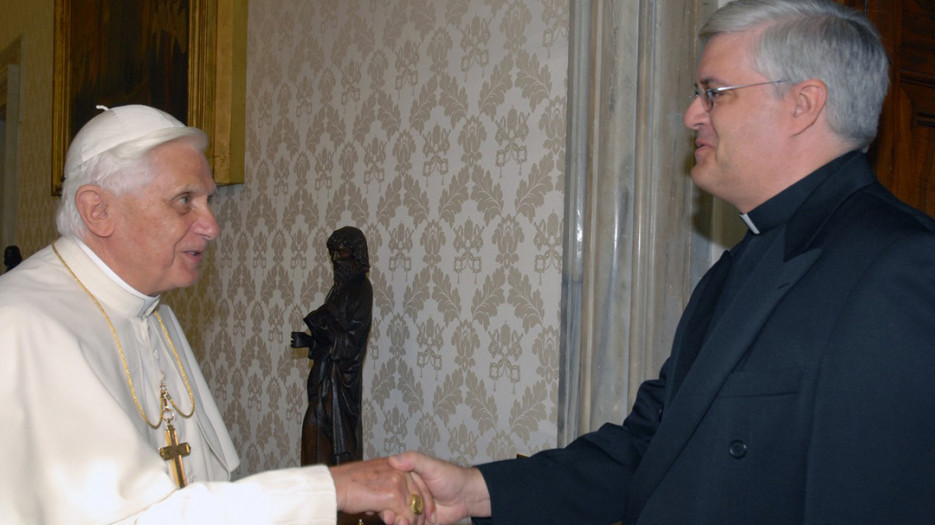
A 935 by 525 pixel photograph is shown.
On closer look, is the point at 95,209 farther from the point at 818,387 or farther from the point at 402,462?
the point at 818,387

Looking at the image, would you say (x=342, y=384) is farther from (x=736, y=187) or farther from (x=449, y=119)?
(x=736, y=187)

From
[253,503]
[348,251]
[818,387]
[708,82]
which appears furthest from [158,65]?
[818,387]

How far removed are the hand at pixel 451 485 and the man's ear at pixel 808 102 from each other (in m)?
1.18

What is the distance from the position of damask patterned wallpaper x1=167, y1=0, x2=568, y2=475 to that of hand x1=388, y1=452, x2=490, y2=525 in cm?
91

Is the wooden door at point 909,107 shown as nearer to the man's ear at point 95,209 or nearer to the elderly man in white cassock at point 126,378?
the elderly man in white cassock at point 126,378

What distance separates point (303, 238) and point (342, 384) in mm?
1220

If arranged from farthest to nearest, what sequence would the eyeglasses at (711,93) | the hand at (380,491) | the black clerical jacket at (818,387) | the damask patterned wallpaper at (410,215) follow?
the damask patterned wallpaper at (410,215) → the hand at (380,491) → the eyeglasses at (711,93) → the black clerical jacket at (818,387)

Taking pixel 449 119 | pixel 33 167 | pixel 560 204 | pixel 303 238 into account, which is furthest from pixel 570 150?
pixel 33 167

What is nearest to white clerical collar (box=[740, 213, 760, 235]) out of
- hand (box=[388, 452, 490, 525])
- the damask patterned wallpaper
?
hand (box=[388, 452, 490, 525])

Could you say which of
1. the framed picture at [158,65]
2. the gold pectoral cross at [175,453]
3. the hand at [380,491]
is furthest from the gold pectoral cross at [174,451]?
the framed picture at [158,65]

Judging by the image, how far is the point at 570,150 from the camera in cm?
304

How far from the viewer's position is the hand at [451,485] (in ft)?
7.82

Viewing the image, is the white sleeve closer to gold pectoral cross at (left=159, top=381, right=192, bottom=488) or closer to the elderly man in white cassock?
the elderly man in white cassock

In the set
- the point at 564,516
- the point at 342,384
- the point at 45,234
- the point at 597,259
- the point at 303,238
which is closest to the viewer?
the point at 564,516
